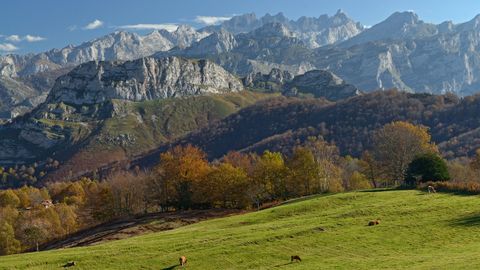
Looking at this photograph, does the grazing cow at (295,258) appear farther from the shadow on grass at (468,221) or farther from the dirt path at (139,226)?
the dirt path at (139,226)

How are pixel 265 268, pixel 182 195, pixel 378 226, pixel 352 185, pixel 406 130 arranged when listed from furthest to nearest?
pixel 352 185
pixel 182 195
pixel 406 130
pixel 378 226
pixel 265 268

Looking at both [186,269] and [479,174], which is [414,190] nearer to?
[186,269]

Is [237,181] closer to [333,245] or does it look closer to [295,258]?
[333,245]

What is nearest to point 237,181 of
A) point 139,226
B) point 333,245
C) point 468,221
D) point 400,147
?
point 139,226

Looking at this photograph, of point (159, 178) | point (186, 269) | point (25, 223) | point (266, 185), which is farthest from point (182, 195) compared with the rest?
point (186, 269)

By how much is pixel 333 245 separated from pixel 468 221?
49.7 ft

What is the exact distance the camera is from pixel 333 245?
4438 centimetres

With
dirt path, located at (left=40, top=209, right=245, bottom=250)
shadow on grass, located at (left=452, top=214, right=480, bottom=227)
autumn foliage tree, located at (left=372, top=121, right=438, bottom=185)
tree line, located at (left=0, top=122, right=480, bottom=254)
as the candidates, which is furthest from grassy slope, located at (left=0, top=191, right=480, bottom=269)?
autumn foliage tree, located at (left=372, top=121, right=438, bottom=185)

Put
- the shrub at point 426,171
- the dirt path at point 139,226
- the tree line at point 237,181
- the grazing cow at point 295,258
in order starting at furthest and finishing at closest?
the tree line at point 237,181 → the dirt path at point 139,226 → the shrub at point 426,171 → the grazing cow at point 295,258

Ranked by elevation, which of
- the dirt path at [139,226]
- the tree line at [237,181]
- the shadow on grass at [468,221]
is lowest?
the dirt path at [139,226]

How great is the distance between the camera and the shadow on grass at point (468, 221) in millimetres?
47500

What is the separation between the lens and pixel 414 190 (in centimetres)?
7206

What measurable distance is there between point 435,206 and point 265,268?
2758 cm

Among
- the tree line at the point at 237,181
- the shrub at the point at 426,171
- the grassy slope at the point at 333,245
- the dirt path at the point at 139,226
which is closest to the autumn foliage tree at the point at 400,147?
the tree line at the point at 237,181
